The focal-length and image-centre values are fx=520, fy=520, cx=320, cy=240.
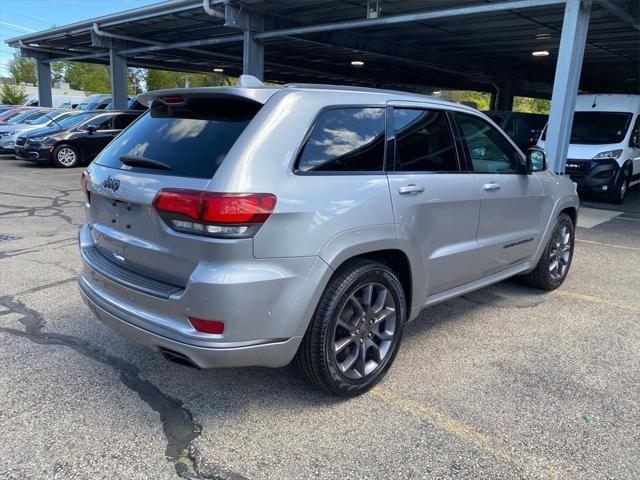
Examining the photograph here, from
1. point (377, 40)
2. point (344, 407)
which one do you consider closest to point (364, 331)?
point (344, 407)

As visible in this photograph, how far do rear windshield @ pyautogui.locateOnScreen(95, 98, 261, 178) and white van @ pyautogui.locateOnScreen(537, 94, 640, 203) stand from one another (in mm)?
9844

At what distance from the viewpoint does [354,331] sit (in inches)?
120

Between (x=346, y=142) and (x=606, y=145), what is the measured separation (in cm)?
1022

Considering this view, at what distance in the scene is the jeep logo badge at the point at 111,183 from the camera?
9.62 ft

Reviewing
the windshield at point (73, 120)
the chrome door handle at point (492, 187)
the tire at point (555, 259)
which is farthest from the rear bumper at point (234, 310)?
the windshield at point (73, 120)

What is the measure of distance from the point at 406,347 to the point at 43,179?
37.3 ft

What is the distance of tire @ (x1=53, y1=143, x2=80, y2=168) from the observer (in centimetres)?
1457

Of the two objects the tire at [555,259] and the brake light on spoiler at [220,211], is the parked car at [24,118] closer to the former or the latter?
the tire at [555,259]

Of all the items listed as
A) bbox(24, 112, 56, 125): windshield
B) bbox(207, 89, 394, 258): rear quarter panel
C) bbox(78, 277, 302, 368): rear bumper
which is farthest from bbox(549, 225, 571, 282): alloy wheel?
bbox(24, 112, 56, 125): windshield

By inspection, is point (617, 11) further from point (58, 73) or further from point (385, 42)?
point (58, 73)

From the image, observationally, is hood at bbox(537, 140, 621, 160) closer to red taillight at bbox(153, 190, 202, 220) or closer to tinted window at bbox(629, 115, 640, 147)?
tinted window at bbox(629, 115, 640, 147)

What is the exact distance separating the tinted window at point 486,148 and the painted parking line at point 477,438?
1.81m

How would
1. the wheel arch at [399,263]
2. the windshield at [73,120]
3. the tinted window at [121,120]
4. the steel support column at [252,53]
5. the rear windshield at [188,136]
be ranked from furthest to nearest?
1. the tinted window at [121,120]
2. the windshield at [73,120]
3. the steel support column at [252,53]
4. the wheel arch at [399,263]
5. the rear windshield at [188,136]

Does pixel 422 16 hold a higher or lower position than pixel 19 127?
higher
